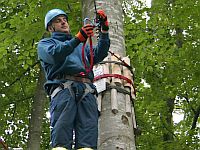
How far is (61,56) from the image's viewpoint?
3367 millimetres

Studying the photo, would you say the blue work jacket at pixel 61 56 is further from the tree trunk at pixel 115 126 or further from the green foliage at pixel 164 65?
the green foliage at pixel 164 65

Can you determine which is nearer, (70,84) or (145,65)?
(70,84)

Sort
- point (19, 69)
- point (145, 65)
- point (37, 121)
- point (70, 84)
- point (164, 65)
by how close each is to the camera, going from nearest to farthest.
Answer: point (70, 84) → point (37, 121) → point (145, 65) → point (19, 69) → point (164, 65)

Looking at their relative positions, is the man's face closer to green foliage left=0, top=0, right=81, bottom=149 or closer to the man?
the man

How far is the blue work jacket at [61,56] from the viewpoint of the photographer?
3.37 meters

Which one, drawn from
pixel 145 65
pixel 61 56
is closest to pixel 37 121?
pixel 145 65

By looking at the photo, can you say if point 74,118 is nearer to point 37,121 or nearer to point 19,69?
point 37,121

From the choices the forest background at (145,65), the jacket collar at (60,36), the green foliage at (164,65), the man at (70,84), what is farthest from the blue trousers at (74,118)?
the green foliage at (164,65)

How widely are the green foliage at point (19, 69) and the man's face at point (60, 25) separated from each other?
13.3ft

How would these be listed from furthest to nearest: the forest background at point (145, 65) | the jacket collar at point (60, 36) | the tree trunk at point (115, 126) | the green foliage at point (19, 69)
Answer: the forest background at point (145, 65)
the green foliage at point (19, 69)
the tree trunk at point (115, 126)
the jacket collar at point (60, 36)

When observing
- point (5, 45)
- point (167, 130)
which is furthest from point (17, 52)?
point (167, 130)

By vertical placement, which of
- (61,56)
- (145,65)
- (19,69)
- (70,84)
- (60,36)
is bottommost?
(70,84)

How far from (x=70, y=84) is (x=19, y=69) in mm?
7909

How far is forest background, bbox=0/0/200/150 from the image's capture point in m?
8.26
